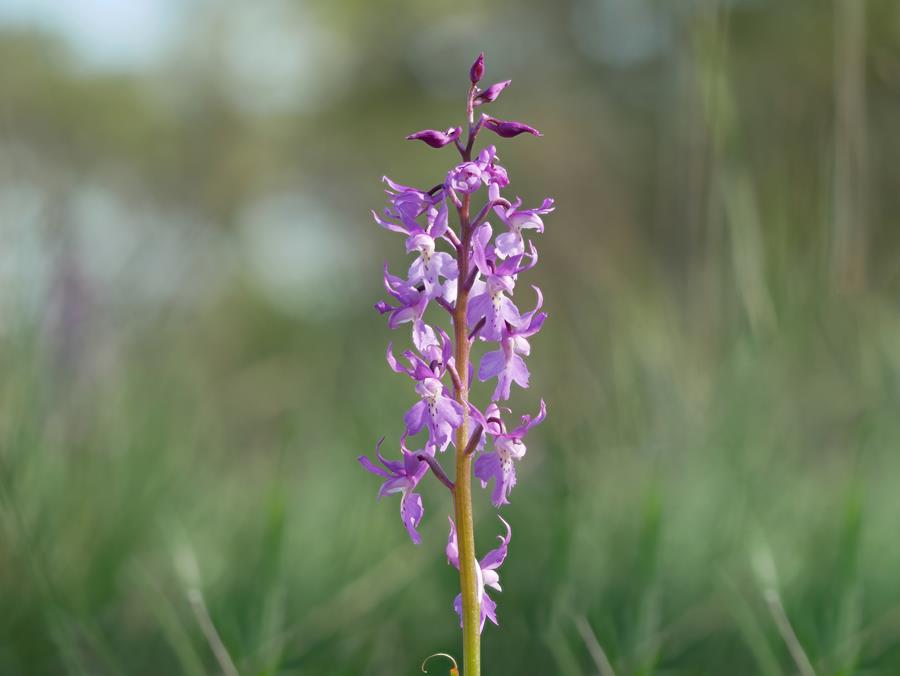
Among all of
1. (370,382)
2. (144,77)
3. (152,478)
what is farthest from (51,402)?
(144,77)

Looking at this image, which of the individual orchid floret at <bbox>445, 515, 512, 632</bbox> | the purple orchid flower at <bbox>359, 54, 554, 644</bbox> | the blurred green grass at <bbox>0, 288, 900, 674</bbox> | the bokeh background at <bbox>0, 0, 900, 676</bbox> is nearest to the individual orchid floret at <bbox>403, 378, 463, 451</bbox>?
the purple orchid flower at <bbox>359, 54, 554, 644</bbox>

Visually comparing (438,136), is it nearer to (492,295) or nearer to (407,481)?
(492,295)

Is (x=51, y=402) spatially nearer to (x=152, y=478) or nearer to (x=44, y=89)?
(x=152, y=478)

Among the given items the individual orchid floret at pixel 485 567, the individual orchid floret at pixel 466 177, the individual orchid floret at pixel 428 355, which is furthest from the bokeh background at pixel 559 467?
the individual orchid floret at pixel 466 177

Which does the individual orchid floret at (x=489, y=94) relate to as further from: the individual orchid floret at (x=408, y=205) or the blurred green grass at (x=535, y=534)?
the blurred green grass at (x=535, y=534)

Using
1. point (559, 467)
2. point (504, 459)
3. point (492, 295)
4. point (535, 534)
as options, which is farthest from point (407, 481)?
point (535, 534)

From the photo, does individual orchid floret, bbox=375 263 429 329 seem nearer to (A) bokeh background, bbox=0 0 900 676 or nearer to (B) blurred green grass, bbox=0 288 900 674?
(A) bokeh background, bbox=0 0 900 676
